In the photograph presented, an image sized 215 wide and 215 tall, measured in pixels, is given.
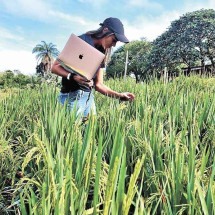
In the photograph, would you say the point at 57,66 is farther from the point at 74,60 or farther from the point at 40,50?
the point at 40,50

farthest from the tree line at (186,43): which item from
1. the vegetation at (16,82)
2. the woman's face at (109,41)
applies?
the woman's face at (109,41)

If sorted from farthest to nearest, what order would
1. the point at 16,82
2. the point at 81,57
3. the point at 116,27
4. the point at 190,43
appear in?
the point at 190,43
the point at 16,82
the point at 116,27
the point at 81,57

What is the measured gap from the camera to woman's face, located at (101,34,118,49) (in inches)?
111

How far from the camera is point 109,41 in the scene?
2.86 m

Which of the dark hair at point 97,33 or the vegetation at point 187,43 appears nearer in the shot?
the dark hair at point 97,33

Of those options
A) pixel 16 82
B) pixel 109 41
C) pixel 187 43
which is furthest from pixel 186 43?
pixel 109 41

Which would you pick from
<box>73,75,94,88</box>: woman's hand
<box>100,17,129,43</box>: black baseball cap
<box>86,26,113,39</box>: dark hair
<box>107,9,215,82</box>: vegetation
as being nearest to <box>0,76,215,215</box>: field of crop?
<box>73,75,94,88</box>: woman's hand

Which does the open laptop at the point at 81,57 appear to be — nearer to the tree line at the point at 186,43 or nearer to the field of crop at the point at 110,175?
the field of crop at the point at 110,175

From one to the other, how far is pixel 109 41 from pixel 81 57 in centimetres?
37

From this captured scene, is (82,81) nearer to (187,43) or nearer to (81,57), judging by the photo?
(81,57)

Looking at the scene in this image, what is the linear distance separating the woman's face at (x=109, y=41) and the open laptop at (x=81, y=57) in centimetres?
30

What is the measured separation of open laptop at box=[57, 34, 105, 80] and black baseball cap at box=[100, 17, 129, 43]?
0.29 meters

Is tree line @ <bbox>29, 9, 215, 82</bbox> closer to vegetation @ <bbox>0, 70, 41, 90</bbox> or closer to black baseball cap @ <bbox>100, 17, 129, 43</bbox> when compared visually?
vegetation @ <bbox>0, 70, 41, 90</bbox>

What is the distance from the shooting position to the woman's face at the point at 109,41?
2.83 meters
